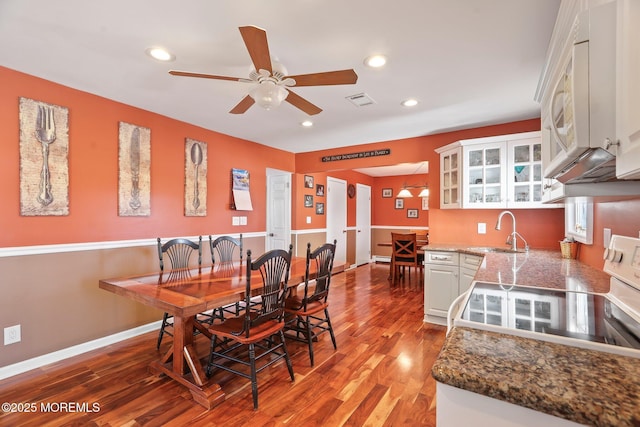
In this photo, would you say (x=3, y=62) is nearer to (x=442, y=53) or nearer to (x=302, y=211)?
(x=442, y=53)

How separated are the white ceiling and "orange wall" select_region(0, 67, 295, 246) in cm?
16

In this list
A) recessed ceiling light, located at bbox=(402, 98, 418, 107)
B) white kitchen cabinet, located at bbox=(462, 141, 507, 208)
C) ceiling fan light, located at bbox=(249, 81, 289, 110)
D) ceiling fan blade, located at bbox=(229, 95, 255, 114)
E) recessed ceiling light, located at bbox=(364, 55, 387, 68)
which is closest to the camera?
ceiling fan light, located at bbox=(249, 81, 289, 110)

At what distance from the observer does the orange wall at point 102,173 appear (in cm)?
Result: 234

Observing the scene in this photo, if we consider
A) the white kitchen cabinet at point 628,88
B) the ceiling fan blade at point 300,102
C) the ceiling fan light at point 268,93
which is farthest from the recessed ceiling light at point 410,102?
the white kitchen cabinet at point 628,88

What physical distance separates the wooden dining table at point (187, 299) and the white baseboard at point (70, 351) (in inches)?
34.6

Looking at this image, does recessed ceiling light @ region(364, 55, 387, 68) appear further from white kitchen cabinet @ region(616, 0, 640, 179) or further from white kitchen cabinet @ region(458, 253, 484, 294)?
white kitchen cabinet @ region(458, 253, 484, 294)

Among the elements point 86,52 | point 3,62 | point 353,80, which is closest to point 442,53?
point 353,80

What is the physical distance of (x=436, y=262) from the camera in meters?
3.38

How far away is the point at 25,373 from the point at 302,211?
392 cm

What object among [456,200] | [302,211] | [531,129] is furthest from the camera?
[302,211]

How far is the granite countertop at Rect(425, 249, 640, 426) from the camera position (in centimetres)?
58

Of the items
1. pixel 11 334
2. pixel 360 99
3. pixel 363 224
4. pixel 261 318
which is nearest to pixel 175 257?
pixel 11 334

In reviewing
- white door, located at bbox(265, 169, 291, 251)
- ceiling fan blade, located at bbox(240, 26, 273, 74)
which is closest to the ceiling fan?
ceiling fan blade, located at bbox(240, 26, 273, 74)

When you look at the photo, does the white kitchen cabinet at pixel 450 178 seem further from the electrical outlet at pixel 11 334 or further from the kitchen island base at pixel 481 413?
the electrical outlet at pixel 11 334
